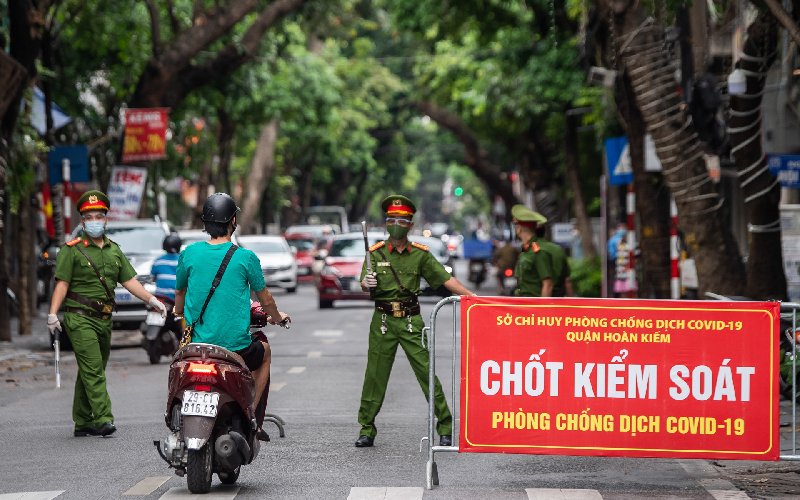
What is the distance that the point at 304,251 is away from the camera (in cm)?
3847

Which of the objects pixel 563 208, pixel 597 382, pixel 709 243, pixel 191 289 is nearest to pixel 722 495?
pixel 597 382

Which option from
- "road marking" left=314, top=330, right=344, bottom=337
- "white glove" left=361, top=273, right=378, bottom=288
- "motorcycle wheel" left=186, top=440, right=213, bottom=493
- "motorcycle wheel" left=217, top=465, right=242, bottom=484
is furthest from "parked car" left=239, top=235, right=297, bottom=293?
"motorcycle wheel" left=186, top=440, right=213, bottom=493

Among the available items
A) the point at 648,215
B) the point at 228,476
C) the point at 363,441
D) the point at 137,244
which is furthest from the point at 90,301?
the point at 648,215

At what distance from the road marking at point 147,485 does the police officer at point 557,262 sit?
4.71 m

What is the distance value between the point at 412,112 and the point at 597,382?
46.8 metres

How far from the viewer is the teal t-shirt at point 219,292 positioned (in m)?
6.64

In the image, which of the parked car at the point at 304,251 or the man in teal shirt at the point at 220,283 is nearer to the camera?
the man in teal shirt at the point at 220,283

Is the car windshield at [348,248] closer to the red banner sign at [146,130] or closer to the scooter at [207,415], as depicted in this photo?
the red banner sign at [146,130]

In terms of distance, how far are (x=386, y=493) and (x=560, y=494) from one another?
99cm

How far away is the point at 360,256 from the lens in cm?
2389

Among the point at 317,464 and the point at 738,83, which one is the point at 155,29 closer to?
the point at 738,83

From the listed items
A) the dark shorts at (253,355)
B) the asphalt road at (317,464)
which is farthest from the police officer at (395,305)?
the dark shorts at (253,355)

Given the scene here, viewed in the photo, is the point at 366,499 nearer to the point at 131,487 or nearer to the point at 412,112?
the point at 131,487

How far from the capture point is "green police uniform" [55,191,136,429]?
28.3 ft
